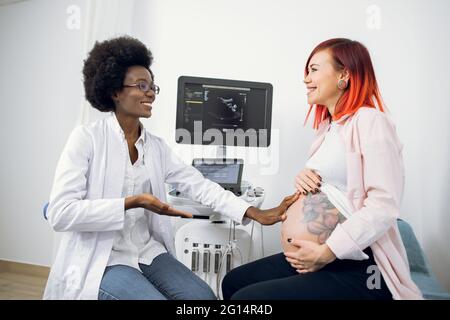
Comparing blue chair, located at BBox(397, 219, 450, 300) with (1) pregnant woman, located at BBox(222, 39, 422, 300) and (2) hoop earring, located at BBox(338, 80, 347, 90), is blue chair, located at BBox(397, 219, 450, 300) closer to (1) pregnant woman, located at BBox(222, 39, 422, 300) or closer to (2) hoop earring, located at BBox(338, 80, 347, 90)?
(1) pregnant woman, located at BBox(222, 39, 422, 300)

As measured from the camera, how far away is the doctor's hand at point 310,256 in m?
1.03

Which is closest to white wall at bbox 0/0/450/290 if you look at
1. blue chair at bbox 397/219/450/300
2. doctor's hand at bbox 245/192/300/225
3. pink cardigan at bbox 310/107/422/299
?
blue chair at bbox 397/219/450/300

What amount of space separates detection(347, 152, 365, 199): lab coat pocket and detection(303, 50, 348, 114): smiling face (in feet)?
0.97

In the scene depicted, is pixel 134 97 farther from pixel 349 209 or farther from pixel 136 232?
pixel 349 209

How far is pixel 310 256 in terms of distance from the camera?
1042mm

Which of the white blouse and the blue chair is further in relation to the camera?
the blue chair

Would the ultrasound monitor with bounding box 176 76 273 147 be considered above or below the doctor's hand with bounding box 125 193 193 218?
above

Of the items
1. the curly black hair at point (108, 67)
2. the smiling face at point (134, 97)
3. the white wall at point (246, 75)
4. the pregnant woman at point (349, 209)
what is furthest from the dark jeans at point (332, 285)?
the white wall at point (246, 75)

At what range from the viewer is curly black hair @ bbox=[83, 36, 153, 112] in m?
1.39

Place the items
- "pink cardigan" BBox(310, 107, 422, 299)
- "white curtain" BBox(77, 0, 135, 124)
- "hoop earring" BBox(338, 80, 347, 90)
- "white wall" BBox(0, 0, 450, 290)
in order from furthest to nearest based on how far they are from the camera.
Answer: "white wall" BBox(0, 0, 450, 290) → "white curtain" BBox(77, 0, 135, 124) → "hoop earring" BBox(338, 80, 347, 90) → "pink cardigan" BBox(310, 107, 422, 299)

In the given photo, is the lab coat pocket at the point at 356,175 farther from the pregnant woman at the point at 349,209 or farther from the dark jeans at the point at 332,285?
the dark jeans at the point at 332,285

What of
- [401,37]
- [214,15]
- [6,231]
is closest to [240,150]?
[214,15]

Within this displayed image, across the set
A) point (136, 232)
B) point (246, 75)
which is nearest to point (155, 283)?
point (136, 232)
